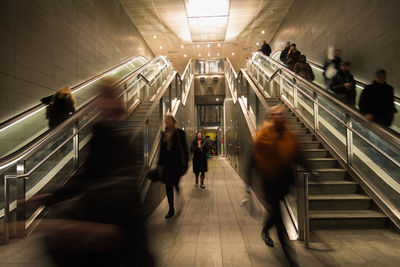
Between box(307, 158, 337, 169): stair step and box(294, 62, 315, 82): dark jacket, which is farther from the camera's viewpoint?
box(294, 62, 315, 82): dark jacket

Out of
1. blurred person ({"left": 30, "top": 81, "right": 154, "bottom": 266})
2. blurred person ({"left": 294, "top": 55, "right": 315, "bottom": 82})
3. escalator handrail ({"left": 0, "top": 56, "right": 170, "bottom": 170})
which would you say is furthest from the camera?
blurred person ({"left": 294, "top": 55, "right": 315, "bottom": 82})

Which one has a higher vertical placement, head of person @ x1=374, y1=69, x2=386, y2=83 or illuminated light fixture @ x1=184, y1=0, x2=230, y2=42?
illuminated light fixture @ x1=184, y1=0, x2=230, y2=42

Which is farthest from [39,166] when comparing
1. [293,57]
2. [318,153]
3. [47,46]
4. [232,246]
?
[293,57]

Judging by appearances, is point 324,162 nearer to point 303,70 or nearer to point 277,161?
point 277,161

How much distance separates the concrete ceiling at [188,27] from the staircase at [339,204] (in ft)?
28.7

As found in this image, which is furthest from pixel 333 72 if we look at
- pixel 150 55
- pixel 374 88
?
pixel 150 55

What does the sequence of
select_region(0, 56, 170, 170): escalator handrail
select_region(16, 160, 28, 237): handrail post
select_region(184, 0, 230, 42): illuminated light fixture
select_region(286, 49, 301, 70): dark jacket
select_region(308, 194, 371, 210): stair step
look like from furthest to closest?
select_region(184, 0, 230, 42): illuminated light fixture, select_region(286, 49, 301, 70): dark jacket, select_region(308, 194, 371, 210): stair step, select_region(16, 160, 28, 237): handrail post, select_region(0, 56, 170, 170): escalator handrail

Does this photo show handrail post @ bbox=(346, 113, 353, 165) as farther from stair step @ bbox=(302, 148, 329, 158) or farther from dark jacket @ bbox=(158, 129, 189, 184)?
dark jacket @ bbox=(158, 129, 189, 184)

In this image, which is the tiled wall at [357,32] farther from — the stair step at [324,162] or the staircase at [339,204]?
the staircase at [339,204]

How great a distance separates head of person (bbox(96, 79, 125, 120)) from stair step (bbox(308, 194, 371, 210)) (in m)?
2.84

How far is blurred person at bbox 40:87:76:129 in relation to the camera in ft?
12.8

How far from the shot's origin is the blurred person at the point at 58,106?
3.90 metres

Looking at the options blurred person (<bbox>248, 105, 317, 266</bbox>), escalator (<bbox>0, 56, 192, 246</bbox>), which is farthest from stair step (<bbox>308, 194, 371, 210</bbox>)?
escalator (<bbox>0, 56, 192, 246</bbox>)

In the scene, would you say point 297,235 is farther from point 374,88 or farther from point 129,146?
point 374,88
